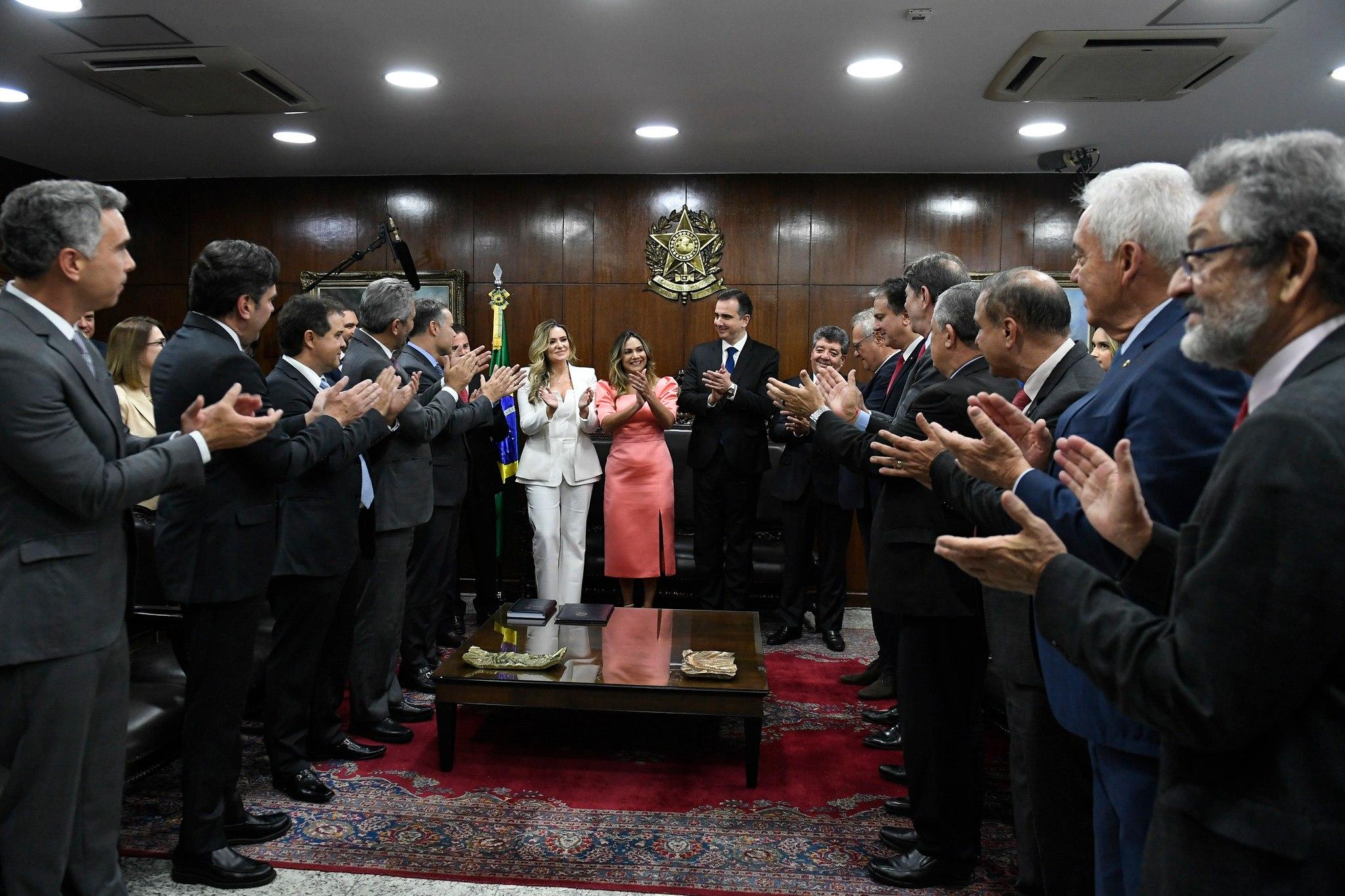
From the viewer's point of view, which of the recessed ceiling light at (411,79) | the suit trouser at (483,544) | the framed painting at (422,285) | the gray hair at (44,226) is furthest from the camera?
the framed painting at (422,285)

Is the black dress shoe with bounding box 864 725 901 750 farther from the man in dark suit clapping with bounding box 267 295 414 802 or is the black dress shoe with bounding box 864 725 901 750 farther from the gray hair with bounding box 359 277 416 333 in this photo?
the gray hair with bounding box 359 277 416 333

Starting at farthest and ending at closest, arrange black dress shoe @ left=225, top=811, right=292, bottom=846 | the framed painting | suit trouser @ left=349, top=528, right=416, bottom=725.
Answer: the framed painting → suit trouser @ left=349, top=528, right=416, bottom=725 → black dress shoe @ left=225, top=811, right=292, bottom=846

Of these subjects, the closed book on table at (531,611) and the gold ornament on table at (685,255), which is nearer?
the closed book on table at (531,611)

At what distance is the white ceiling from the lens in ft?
12.2

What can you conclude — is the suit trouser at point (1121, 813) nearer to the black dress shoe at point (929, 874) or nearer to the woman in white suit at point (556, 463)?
the black dress shoe at point (929, 874)

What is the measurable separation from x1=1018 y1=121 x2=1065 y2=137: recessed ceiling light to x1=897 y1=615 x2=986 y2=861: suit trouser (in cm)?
368

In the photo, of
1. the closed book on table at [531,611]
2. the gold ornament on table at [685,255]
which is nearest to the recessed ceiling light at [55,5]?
the closed book on table at [531,611]

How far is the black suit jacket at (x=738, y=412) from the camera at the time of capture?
5.44 metres

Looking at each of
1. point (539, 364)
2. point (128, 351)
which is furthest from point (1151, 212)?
point (128, 351)

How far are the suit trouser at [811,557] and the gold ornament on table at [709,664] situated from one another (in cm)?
187

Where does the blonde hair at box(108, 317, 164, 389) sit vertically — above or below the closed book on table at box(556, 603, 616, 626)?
above

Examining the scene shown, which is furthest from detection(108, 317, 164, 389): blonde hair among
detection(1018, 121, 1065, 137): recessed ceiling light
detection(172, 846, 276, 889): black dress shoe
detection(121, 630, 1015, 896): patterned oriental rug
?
detection(1018, 121, 1065, 137): recessed ceiling light

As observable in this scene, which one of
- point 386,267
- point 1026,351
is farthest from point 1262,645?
point 386,267

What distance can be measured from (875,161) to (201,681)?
520 centimetres
